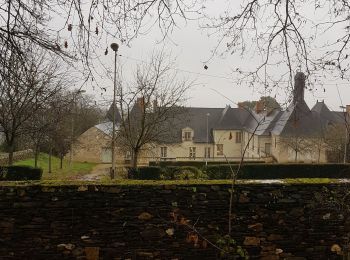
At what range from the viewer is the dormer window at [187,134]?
141 feet

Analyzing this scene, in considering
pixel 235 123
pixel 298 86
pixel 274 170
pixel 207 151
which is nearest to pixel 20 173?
pixel 274 170

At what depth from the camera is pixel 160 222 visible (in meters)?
6.91

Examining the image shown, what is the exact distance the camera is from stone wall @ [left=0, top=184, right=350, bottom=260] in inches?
264

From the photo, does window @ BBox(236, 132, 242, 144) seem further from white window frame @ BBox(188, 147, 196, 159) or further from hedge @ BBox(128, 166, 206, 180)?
hedge @ BBox(128, 166, 206, 180)

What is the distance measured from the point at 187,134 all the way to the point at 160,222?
36552 millimetres

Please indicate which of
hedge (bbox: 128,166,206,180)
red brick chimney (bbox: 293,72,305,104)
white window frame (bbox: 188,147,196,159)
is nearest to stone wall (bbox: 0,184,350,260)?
red brick chimney (bbox: 293,72,305,104)

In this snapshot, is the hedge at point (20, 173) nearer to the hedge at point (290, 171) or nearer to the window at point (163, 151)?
the hedge at point (290, 171)

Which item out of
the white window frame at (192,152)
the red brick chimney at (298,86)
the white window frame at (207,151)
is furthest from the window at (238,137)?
the red brick chimney at (298,86)

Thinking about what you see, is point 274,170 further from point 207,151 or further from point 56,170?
point 207,151

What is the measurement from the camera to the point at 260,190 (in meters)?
7.23

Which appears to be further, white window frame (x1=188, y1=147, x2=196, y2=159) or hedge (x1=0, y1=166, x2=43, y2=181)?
white window frame (x1=188, y1=147, x2=196, y2=159)

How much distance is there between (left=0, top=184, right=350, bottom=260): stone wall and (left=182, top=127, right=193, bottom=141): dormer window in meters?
35.7

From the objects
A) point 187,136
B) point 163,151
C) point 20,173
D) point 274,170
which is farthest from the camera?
point 187,136

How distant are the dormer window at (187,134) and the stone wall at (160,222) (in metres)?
35.7
